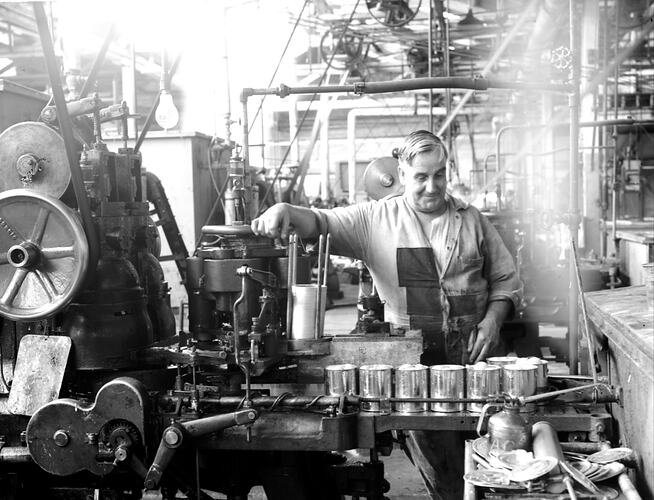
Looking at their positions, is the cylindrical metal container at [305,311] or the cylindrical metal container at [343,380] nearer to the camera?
the cylindrical metal container at [343,380]

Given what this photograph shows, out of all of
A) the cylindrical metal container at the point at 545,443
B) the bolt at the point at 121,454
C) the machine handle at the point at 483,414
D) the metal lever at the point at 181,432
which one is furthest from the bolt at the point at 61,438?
the cylindrical metal container at the point at 545,443

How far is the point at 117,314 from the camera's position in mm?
2336

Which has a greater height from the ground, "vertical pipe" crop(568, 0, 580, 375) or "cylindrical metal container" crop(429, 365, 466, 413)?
"vertical pipe" crop(568, 0, 580, 375)

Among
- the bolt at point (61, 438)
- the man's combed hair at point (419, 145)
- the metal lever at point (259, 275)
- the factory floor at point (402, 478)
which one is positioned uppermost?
the man's combed hair at point (419, 145)

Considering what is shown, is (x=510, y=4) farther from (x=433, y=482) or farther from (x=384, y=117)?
(x=384, y=117)

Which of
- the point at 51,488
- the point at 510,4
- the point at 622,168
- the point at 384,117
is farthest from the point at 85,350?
the point at 384,117

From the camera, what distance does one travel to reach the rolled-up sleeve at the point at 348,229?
2.77m

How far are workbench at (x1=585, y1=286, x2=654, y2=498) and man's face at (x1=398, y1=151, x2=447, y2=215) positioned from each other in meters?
0.63

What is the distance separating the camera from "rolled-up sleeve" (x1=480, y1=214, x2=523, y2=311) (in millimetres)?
2742

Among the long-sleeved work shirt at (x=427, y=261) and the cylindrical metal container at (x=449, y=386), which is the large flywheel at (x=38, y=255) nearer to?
the long-sleeved work shirt at (x=427, y=261)

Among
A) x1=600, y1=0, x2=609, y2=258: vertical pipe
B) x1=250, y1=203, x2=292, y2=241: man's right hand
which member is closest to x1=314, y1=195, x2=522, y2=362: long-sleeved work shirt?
x1=250, y1=203, x2=292, y2=241: man's right hand

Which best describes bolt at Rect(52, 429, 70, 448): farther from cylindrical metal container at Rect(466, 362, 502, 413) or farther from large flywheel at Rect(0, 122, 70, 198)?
cylindrical metal container at Rect(466, 362, 502, 413)

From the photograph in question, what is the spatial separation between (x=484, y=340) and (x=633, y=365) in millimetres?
746

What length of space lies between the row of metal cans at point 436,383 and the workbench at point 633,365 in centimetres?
22
